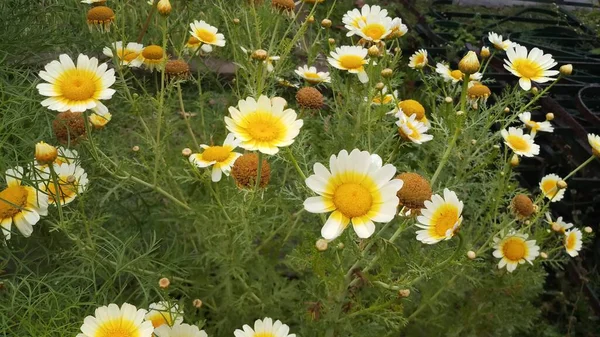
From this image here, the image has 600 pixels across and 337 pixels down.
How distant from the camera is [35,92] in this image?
1.56 meters

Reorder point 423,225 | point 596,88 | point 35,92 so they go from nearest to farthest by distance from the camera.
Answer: point 423,225
point 35,92
point 596,88

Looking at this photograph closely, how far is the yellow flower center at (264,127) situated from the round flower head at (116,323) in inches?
15.2

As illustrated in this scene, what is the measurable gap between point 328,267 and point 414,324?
0.74 meters

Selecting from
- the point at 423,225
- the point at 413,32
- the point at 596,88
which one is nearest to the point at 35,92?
the point at 423,225

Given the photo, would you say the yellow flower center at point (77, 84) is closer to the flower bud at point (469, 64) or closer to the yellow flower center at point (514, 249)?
the flower bud at point (469, 64)

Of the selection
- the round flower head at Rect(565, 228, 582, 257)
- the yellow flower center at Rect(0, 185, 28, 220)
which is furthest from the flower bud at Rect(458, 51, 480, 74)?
the yellow flower center at Rect(0, 185, 28, 220)

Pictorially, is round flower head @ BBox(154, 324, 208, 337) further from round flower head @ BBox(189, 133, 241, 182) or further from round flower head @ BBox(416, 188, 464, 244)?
round flower head @ BBox(416, 188, 464, 244)

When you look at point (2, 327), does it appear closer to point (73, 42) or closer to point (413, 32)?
point (73, 42)

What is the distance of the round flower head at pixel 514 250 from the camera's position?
146 centimetres

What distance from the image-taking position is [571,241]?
1621 mm

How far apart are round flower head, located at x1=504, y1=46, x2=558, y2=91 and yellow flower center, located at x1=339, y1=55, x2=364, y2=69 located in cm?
38

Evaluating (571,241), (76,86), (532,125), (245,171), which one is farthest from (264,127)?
(571,241)

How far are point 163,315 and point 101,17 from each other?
2.31 ft

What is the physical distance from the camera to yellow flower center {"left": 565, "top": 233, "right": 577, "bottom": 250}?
1607 millimetres
